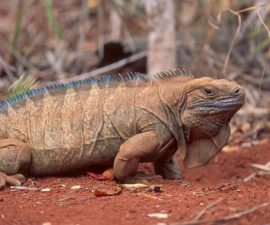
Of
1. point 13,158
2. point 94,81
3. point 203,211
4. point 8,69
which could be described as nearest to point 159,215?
point 203,211

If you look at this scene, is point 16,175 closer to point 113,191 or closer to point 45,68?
point 113,191

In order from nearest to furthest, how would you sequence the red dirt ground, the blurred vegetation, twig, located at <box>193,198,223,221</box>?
twig, located at <box>193,198,223,221</box> < the red dirt ground < the blurred vegetation

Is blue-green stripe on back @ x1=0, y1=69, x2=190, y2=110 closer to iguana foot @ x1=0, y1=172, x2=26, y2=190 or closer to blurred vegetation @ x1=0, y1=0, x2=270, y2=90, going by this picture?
iguana foot @ x1=0, y1=172, x2=26, y2=190

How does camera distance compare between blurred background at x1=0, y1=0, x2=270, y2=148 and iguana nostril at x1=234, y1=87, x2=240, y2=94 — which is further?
blurred background at x1=0, y1=0, x2=270, y2=148

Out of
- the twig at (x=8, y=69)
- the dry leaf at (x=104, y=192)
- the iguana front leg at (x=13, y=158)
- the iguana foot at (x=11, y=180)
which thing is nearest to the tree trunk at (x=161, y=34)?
the twig at (x=8, y=69)

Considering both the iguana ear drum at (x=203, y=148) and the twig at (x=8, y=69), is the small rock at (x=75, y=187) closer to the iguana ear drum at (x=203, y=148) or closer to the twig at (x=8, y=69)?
the iguana ear drum at (x=203, y=148)

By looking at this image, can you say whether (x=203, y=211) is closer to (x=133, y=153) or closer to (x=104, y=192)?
(x=104, y=192)

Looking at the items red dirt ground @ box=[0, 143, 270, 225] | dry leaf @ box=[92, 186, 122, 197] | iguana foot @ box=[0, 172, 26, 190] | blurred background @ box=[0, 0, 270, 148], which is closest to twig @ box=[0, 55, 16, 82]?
blurred background @ box=[0, 0, 270, 148]
